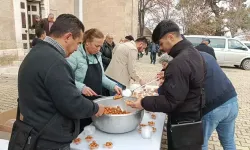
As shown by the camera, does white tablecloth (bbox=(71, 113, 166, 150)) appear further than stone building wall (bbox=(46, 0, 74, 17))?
No

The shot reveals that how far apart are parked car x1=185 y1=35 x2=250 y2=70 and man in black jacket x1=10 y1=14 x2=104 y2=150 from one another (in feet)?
36.4

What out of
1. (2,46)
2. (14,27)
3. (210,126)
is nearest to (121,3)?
(14,27)

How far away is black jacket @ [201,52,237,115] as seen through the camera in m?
1.93

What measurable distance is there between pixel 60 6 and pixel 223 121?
968 cm

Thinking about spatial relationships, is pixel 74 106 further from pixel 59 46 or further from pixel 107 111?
pixel 107 111

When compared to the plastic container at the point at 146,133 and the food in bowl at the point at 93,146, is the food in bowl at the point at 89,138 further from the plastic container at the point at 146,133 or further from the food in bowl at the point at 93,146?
the plastic container at the point at 146,133

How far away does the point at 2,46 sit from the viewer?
308 inches

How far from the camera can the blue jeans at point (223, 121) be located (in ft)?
6.48

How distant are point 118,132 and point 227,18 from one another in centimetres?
2599

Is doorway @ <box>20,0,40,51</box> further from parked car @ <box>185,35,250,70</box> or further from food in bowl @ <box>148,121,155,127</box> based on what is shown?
food in bowl @ <box>148,121,155,127</box>

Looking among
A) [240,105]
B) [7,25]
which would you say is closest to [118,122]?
[240,105]

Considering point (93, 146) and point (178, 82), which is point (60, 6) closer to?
point (93, 146)

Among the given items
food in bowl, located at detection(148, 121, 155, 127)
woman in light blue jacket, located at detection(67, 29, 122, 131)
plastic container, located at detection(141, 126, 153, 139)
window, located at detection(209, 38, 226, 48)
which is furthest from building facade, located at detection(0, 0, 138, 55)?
window, located at detection(209, 38, 226, 48)

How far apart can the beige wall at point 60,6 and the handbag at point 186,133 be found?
9.45 m
